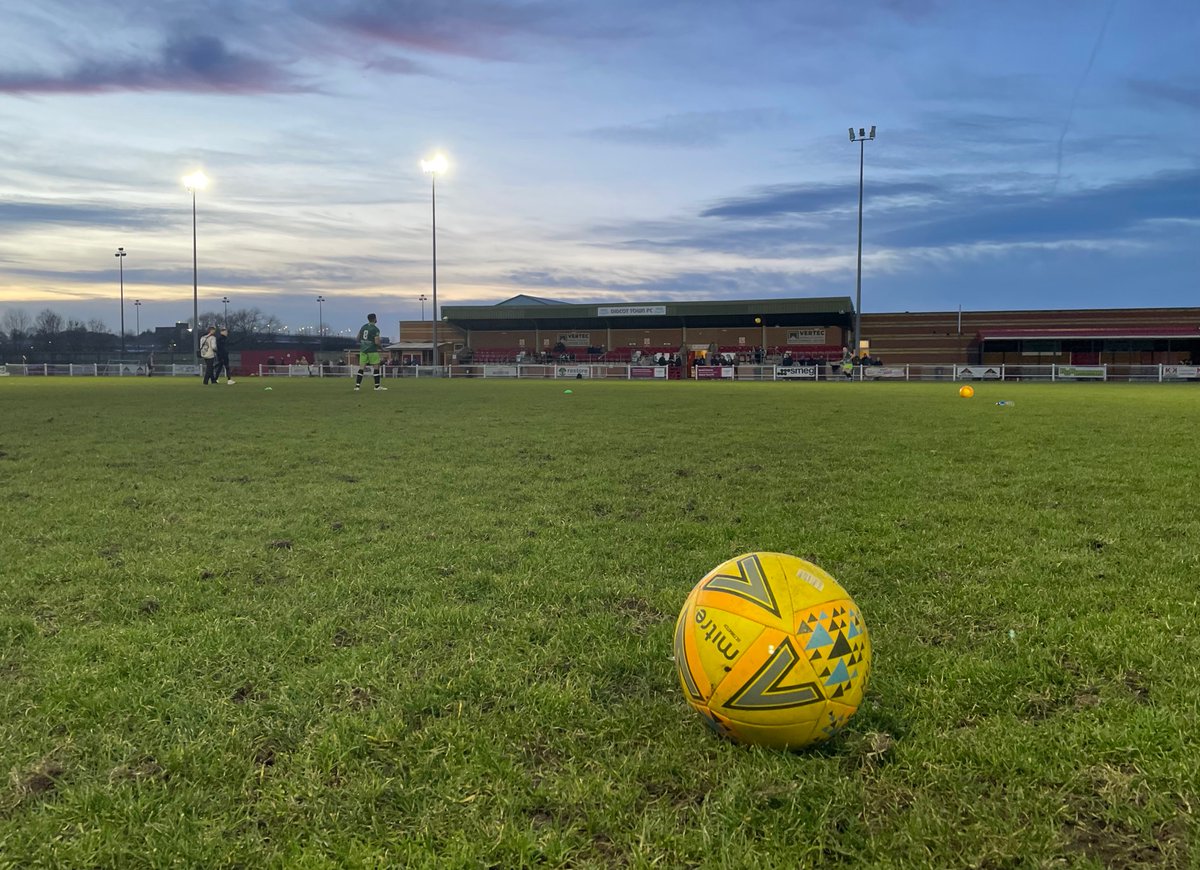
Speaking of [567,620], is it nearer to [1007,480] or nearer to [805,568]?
[805,568]

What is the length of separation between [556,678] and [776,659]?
1070mm

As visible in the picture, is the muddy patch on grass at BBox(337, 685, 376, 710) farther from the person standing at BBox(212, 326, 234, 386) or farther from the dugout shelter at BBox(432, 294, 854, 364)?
the dugout shelter at BBox(432, 294, 854, 364)

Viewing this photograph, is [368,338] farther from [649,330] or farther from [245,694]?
[649,330]

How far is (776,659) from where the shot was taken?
8.64 ft

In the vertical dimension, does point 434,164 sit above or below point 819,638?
above

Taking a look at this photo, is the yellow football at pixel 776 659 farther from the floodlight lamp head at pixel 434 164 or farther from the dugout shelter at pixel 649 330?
the dugout shelter at pixel 649 330

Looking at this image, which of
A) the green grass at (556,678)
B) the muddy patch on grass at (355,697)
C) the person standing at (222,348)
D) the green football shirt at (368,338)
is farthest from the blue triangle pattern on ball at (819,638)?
the person standing at (222,348)

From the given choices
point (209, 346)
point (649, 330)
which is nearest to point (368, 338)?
point (209, 346)

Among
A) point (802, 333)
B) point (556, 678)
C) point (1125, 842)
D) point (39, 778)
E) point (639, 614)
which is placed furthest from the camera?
point (802, 333)

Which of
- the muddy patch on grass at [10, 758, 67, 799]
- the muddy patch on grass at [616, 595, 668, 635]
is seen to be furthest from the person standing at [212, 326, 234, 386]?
the muddy patch on grass at [10, 758, 67, 799]

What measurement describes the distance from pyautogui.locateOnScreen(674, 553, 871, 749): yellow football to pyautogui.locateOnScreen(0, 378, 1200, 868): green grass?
12 centimetres

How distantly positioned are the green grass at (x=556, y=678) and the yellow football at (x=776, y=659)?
12 cm

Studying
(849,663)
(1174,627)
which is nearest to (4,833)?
(849,663)

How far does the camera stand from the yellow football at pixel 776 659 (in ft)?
8.64
